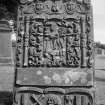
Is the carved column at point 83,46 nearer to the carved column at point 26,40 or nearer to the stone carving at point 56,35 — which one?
the stone carving at point 56,35

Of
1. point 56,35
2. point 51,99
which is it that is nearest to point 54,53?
point 56,35

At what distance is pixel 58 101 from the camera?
15.9 ft

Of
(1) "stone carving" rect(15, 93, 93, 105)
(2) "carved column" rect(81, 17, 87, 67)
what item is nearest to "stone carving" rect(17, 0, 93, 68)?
(2) "carved column" rect(81, 17, 87, 67)

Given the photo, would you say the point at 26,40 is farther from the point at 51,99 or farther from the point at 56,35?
the point at 51,99

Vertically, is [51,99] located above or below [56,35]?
below

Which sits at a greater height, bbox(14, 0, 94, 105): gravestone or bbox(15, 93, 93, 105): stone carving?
bbox(14, 0, 94, 105): gravestone

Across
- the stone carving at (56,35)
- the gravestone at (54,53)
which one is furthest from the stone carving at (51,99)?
the stone carving at (56,35)

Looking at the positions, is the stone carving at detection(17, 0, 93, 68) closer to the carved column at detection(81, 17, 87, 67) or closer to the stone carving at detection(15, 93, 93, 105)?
the carved column at detection(81, 17, 87, 67)

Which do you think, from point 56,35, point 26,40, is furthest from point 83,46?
point 26,40

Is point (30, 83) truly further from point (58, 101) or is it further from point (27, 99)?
point (58, 101)

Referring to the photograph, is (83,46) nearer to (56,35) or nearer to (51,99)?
(56,35)

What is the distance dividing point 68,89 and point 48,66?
0.59 m

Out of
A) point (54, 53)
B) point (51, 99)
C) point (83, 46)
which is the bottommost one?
point (51, 99)

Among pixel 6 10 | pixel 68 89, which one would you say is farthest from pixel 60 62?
pixel 6 10
